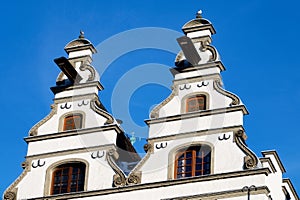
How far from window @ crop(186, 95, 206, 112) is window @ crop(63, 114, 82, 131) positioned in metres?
4.20

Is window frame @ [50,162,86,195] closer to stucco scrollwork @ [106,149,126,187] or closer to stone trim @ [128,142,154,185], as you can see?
stucco scrollwork @ [106,149,126,187]

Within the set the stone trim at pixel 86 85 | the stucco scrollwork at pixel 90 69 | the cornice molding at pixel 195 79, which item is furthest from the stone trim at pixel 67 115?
the cornice molding at pixel 195 79

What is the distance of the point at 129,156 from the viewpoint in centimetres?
3997

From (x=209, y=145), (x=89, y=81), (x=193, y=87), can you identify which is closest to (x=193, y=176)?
(x=209, y=145)

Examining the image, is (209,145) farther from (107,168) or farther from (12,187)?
(12,187)

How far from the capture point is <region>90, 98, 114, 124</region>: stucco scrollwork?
3930cm

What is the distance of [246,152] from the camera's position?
1435 inches

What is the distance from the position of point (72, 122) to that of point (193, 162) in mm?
5429

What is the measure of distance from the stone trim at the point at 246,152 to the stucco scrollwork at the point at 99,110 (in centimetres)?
496

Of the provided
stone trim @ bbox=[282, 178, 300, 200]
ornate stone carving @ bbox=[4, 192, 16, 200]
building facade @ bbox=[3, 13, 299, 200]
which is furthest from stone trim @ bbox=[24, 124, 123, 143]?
stone trim @ bbox=[282, 178, 300, 200]

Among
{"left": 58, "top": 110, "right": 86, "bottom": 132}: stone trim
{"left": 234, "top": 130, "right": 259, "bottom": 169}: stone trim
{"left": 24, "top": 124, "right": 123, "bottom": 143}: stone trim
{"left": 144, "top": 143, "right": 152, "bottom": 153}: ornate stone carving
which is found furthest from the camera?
{"left": 58, "top": 110, "right": 86, "bottom": 132}: stone trim

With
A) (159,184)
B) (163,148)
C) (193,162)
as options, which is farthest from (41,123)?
(193,162)

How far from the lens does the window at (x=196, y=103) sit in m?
38.5

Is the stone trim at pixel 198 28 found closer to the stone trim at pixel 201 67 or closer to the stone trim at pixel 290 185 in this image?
the stone trim at pixel 201 67
